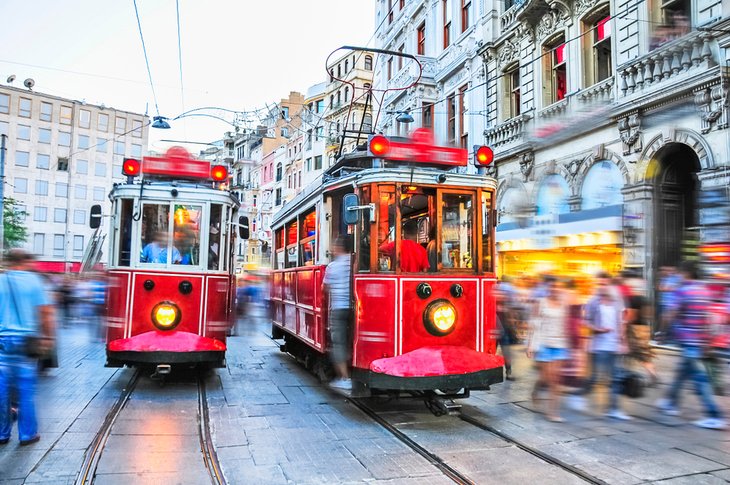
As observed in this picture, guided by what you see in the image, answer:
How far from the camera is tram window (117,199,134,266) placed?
853 centimetres

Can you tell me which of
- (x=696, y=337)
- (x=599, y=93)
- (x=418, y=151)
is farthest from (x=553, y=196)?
(x=696, y=337)

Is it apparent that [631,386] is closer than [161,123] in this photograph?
Yes

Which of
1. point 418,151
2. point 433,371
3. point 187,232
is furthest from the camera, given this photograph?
point 187,232

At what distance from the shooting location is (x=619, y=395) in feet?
24.6

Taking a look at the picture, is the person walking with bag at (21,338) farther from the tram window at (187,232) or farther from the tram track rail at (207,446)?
the tram window at (187,232)

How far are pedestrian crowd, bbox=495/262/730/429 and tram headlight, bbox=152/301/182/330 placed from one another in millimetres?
4966

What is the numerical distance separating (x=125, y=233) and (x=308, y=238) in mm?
2677

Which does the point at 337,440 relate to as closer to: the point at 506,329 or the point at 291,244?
the point at 506,329

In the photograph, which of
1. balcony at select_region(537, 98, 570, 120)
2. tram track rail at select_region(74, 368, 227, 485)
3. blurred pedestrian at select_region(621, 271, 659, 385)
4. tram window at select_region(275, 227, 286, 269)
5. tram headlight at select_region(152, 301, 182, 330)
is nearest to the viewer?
tram track rail at select_region(74, 368, 227, 485)

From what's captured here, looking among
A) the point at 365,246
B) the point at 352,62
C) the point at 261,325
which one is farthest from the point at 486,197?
the point at 352,62

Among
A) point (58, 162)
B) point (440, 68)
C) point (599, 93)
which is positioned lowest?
point (599, 93)

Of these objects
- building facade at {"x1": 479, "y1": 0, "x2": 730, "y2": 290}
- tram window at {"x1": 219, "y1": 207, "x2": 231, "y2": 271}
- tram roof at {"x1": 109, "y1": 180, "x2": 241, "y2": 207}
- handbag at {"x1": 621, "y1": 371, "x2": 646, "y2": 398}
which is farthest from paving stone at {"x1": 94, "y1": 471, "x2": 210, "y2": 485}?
building facade at {"x1": 479, "y1": 0, "x2": 730, "y2": 290}

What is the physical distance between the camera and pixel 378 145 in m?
7.06

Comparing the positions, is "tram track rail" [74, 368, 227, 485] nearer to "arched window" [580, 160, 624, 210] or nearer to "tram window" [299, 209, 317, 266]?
"tram window" [299, 209, 317, 266]
